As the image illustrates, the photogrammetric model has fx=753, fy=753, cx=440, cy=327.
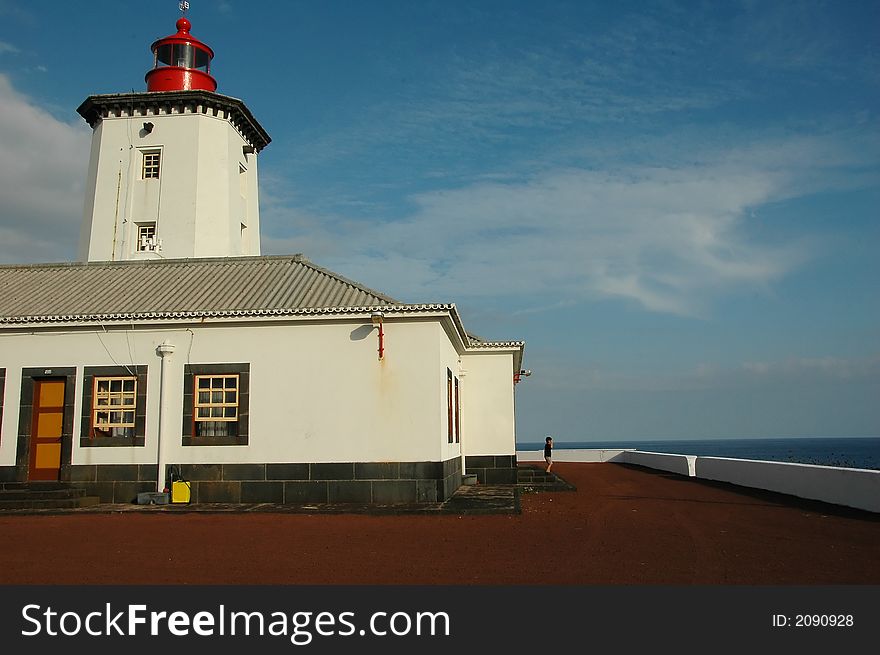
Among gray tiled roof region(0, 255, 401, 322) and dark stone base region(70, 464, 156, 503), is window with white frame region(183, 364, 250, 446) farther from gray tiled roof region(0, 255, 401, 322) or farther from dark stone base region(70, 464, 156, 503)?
gray tiled roof region(0, 255, 401, 322)

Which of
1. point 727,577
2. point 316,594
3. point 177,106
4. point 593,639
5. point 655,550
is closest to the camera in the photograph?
point 593,639

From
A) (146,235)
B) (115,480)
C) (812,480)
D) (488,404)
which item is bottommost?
(812,480)

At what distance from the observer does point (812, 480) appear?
1375 cm

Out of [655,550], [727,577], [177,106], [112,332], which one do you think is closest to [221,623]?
[727,577]

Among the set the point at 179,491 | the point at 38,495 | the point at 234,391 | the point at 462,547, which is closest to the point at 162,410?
the point at 234,391

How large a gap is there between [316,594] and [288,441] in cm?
724

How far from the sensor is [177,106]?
67.5 feet

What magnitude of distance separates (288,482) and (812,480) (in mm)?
9440

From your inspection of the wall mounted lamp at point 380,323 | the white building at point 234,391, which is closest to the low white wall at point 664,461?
the white building at point 234,391

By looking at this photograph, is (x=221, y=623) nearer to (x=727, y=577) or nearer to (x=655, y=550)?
(x=727, y=577)

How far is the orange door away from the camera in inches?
535

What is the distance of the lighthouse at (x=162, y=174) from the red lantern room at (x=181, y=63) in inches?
1.6

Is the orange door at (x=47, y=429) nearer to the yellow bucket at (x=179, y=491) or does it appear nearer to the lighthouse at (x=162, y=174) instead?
the yellow bucket at (x=179, y=491)

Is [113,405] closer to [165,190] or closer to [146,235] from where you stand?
[146,235]
